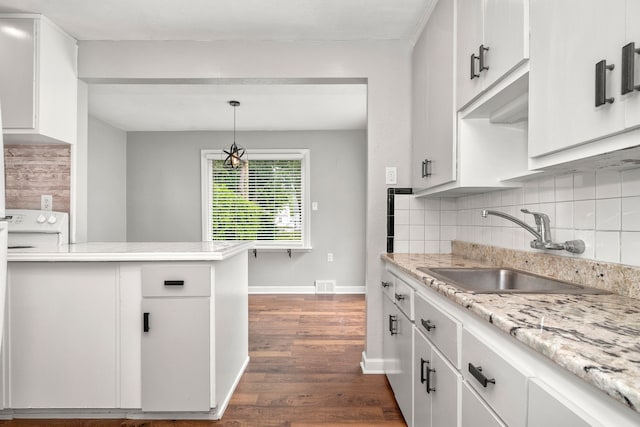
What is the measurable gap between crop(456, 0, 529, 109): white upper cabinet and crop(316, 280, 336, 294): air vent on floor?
12.6ft

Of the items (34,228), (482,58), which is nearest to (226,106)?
(34,228)

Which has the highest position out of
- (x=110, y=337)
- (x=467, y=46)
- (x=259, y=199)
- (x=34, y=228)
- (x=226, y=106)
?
(x=226, y=106)

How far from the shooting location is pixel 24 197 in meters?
2.63

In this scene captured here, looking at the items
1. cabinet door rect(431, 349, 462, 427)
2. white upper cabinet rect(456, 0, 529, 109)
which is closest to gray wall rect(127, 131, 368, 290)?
white upper cabinet rect(456, 0, 529, 109)

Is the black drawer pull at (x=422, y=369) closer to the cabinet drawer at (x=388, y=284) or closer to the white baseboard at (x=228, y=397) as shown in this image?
the cabinet drawer at (x=388, y=284)

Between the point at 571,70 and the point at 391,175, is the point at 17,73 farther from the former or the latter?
the point at 571,70

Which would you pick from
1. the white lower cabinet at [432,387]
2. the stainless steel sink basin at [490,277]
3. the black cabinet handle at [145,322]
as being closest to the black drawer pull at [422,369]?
the white lower cabinet at [432,387]

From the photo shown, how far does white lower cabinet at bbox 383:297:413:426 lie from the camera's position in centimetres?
177

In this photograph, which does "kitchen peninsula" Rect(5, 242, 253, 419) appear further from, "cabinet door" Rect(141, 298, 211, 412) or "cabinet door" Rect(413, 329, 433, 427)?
"cabinet door" Rect(413, 329, 433, 427)

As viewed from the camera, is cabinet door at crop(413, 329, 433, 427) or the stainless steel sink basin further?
the stainless steel sink basin

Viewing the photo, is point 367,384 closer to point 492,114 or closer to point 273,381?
point 273,381

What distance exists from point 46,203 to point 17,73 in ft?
2.75

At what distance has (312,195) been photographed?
5.28 m

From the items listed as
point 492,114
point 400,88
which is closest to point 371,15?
point 400,88
